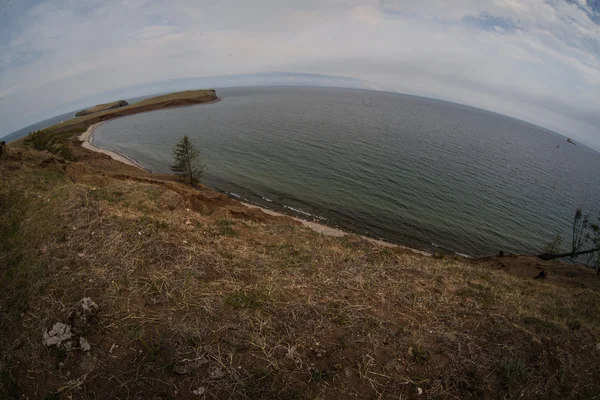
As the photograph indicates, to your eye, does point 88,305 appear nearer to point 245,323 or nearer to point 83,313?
point 83,313

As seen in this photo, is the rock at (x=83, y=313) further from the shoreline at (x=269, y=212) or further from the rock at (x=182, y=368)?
the shoreline at (x=269, y=212)

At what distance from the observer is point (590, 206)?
4806cm

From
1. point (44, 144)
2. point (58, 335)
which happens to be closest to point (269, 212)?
point (58, 335)

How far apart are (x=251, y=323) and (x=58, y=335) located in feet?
15.1

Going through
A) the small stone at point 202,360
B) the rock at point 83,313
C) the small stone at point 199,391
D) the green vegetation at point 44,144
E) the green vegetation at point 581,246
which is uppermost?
the green vegetation at point 44,144

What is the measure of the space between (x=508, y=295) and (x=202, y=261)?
12837mm

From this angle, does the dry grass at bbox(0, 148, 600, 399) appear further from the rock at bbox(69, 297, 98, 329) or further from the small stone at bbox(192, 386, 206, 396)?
the rock at bbox(69, 297, 98, 329)

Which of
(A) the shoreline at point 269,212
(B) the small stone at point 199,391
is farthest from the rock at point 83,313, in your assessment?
(A) the shoreline at point 269,212

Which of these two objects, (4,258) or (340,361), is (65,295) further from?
(340,361)

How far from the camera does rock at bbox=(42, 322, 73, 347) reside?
A: 5867 millimetres

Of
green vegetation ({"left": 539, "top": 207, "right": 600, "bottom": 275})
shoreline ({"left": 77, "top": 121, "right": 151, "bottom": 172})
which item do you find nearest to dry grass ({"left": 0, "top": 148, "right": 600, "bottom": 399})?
green vegetation ({"left": 539, "top": 207, "right": 600, "bottom": 275})

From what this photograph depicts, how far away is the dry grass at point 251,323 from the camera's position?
5.57m

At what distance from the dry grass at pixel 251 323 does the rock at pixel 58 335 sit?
8.0 inches

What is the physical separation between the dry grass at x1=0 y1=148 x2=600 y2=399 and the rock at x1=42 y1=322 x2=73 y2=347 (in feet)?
0.66
